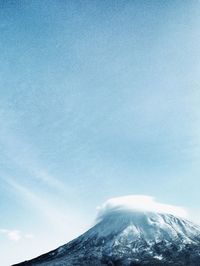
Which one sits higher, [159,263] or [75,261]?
[75,261]

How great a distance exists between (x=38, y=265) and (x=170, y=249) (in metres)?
89.7

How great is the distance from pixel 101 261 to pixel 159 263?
35.5 m

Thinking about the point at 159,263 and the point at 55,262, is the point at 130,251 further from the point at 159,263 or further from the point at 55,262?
the point at 55,262

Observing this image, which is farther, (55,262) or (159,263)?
(55,262)

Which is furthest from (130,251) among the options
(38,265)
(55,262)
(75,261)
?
(38,265)

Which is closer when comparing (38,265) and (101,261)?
(101,261)

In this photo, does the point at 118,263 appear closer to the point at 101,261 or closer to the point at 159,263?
the point at 101,261

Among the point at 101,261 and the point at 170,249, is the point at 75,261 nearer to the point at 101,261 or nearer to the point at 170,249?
the point at 101,261

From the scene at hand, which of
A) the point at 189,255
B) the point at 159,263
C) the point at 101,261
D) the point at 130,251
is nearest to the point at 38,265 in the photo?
the point at 101,261

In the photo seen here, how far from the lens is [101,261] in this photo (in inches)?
7219

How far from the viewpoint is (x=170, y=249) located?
199 m

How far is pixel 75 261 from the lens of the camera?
7397 inches

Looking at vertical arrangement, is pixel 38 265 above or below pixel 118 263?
above

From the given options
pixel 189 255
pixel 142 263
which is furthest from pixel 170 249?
pixel 142 263
